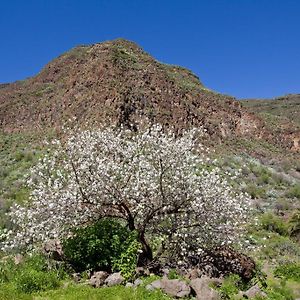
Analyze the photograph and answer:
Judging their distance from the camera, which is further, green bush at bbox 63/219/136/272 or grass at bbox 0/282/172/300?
green bush at bbox 63/219/136/272

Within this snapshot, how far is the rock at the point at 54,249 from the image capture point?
15594mm

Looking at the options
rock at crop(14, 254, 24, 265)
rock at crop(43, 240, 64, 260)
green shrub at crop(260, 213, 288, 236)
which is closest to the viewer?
rock at crop(14, 254, 24, 265)

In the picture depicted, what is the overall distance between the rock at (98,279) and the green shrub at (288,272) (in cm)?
728

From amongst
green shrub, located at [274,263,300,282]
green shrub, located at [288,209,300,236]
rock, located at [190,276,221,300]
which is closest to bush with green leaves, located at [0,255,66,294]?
rock, located at [190,276,221,300]

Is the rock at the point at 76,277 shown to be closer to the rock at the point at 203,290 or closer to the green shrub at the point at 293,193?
the rock at the point at 203,290

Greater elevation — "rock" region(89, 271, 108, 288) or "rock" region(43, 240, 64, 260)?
"rock" region(43, 240, 64, 260)

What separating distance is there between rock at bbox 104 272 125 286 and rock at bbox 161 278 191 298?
123 cm

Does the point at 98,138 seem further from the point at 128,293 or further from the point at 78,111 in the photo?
the point at 78,111

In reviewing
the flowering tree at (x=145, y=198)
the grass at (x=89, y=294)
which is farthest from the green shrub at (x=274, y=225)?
the grass at (x=89, y=294)

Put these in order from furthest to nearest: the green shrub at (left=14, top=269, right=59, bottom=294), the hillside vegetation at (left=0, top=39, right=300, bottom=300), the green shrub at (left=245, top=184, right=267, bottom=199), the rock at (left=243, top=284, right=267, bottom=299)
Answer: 1. the green shrub at (left=245, top=184, right=267, bottom=199)
2. the hillside vegetation at (left=0, top=39, right=300, bottom=300)
3. the rock at (left=243, top=284, right=267, bottom=299)
4. the green shrub at (left=14, top=269, right=59, bottom=294)

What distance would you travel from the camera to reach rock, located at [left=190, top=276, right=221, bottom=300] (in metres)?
12.8

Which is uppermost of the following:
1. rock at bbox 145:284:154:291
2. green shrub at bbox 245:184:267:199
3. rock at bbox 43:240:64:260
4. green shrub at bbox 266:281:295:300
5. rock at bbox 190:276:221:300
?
green shrub at bbox 245:184:267:199

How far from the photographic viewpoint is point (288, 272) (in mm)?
18219

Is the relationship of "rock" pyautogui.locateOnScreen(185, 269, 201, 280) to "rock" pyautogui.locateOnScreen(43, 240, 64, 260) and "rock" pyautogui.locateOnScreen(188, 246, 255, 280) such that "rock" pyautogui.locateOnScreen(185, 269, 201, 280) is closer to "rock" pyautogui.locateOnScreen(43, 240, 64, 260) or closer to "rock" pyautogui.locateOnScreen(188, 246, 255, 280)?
"rock" pyautogui.locateOnScreen(188, 246, 255, 280)
